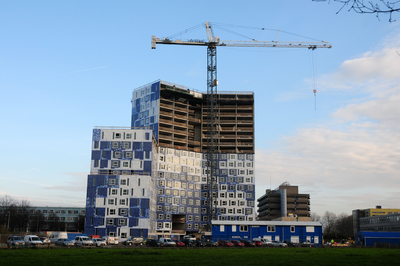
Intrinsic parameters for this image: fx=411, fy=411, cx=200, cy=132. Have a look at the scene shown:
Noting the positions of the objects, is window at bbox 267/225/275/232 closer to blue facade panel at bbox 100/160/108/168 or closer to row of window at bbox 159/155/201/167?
blue facade panel at bbox 100/160/108/168

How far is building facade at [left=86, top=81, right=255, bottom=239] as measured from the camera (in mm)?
133375

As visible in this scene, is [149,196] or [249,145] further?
[249,145]

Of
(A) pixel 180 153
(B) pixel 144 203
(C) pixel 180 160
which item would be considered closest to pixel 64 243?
(B) pixel 144 203

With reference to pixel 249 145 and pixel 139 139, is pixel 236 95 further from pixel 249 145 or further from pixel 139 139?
pixel 139 139

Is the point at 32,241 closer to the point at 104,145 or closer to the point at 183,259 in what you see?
the point at 183,259

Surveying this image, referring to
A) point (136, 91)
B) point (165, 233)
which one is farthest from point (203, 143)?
point (165, 233)

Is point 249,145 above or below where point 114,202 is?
above

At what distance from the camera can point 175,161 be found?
177m

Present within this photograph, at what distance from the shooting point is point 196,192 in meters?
180

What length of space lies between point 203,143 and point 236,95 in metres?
27.5

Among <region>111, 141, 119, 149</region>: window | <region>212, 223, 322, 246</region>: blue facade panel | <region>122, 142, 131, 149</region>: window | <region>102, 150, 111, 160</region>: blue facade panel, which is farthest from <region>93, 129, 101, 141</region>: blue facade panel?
<region>212, 223, 322, 246</region>: blue facade panel

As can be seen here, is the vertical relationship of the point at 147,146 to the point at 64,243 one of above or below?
above

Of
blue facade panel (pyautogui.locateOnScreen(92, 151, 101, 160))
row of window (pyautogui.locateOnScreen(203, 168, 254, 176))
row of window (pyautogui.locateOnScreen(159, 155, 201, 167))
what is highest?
row of window (pyautogui.locateOnScreen(159, 155, 201, 167))

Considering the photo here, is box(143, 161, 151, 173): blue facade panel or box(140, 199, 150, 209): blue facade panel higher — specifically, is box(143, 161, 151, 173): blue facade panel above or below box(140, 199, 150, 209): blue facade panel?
above
